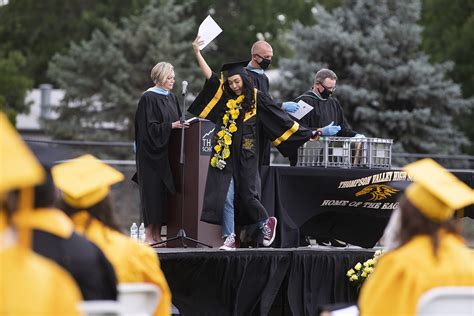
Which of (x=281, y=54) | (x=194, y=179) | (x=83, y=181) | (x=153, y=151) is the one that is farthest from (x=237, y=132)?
(x=281, y=54)

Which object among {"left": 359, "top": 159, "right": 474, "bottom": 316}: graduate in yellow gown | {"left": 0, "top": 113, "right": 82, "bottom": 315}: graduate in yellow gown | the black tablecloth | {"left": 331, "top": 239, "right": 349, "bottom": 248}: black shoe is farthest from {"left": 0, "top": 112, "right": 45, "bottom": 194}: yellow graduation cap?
{"left": 331, "top": 239, "right": 349, "bottom": 248}: black shoe

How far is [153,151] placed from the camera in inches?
427

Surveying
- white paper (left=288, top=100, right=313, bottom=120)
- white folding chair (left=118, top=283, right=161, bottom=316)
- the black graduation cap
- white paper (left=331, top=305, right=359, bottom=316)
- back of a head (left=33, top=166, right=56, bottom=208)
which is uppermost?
the black graduation cap

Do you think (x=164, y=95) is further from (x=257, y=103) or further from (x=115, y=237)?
(x=115, y=237)

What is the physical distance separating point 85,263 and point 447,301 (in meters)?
1.47

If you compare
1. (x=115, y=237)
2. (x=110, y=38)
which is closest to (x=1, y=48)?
(x=110, y=38)

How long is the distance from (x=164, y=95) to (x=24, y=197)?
24.3ft

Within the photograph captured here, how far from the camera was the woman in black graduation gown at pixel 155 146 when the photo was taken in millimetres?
10812

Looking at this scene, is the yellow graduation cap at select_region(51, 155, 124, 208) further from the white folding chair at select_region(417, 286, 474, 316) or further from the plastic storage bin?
the plastic storage bin

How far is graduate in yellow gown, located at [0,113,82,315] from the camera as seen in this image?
10.9ft

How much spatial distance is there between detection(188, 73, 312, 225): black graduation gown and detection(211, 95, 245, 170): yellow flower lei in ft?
0.14

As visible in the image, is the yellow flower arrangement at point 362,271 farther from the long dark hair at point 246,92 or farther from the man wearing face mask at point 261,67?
the long dark hair at point 246,92

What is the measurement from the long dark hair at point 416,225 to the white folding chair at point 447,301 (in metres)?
0.18

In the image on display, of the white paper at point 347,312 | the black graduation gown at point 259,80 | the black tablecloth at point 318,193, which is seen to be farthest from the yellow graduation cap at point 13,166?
the black tablecloth at point 318,193
